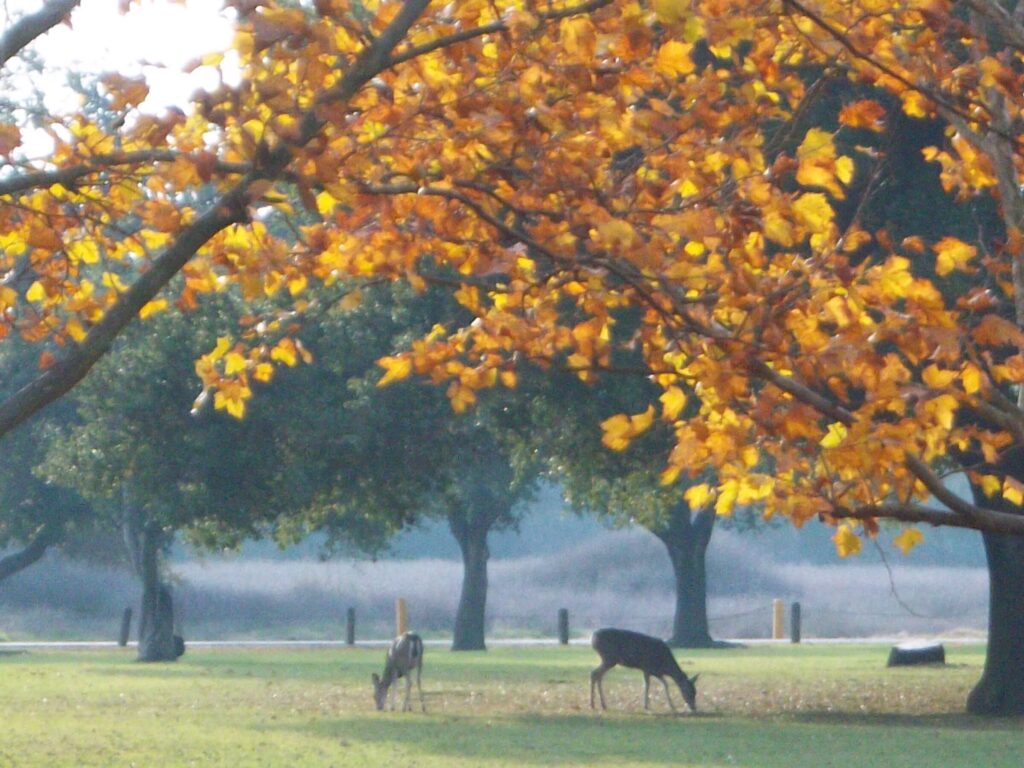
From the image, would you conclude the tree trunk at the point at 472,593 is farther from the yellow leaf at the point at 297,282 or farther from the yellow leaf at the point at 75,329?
the yellow leaf at the point at 75,329

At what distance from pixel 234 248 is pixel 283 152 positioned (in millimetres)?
1465

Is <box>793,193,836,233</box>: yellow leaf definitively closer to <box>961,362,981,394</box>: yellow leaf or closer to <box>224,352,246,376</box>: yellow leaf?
<box>961,362,981,394</box>: yellow leaf

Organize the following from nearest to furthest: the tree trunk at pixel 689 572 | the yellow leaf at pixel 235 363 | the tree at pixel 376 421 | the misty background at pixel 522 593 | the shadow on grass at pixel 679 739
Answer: the yellow leaf at pixel 235 363 < the shadow on grass at pixel 679 739 < the tree at pixel 376 421 < the tree trunk at pixel 689 572 < the misty background at pixel 522 593

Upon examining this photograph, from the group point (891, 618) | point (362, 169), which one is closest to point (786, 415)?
point (362, 169)

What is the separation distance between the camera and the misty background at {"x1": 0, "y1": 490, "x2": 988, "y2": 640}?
56406 mm

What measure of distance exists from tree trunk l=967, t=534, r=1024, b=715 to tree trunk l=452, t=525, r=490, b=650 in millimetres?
23107

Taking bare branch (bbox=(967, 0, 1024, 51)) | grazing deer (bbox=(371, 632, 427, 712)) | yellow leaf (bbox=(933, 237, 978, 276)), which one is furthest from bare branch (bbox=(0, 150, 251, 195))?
grazing deer (bbox=(371, 632, 427, 712))

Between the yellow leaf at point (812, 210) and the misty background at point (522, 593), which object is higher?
the misty background at point (522, 593)

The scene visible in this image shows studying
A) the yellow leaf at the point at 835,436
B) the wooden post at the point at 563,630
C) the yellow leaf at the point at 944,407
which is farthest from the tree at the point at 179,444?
the wooden post at the point at 563,630

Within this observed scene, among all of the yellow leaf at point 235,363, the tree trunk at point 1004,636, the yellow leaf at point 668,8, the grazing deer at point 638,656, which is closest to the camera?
the yellow leaf at point 668,8

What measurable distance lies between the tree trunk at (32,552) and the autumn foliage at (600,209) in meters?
36.1

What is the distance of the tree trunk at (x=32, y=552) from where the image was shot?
43.4 m

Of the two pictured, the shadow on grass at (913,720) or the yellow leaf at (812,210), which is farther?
the shadow on grass at (913,720)

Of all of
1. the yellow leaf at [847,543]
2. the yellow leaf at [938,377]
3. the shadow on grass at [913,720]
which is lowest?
the shadow on grass at [913,720]
